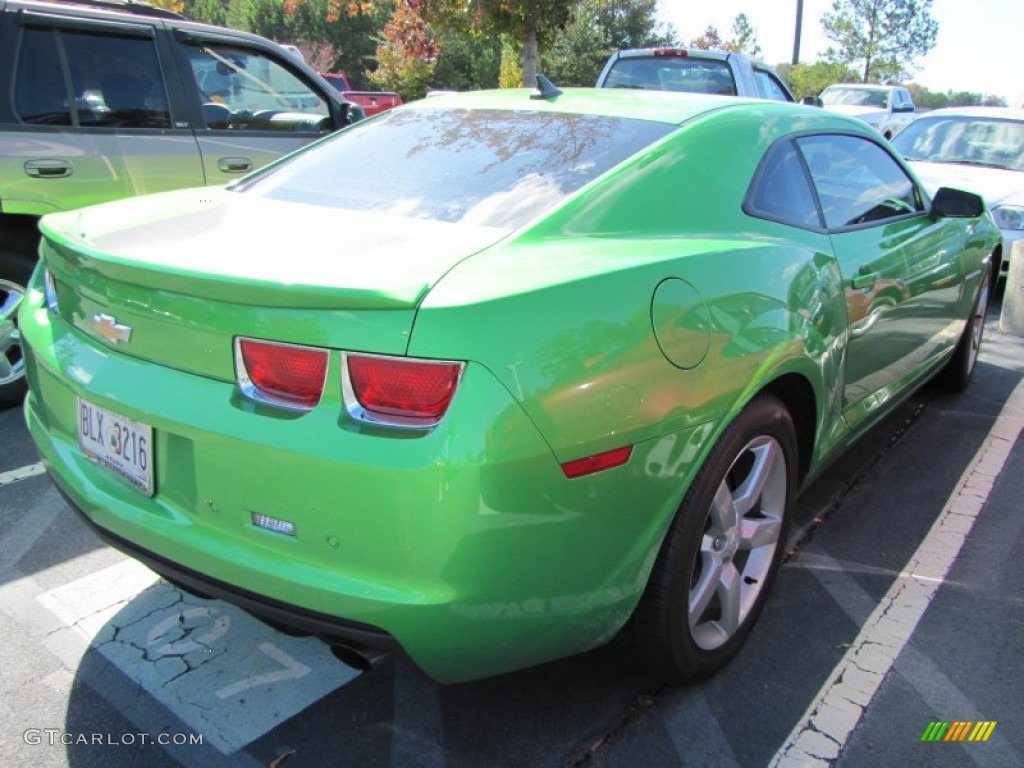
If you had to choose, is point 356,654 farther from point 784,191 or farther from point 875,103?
point 875,103

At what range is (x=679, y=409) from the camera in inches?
81.0

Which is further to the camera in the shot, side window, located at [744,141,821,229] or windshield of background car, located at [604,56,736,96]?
windshield of background car, located at [604,56,736,96]

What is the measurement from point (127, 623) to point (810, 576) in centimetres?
228

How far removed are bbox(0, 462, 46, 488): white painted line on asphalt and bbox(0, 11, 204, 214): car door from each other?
1.34m

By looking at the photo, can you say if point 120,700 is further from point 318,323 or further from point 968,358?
point 968,358

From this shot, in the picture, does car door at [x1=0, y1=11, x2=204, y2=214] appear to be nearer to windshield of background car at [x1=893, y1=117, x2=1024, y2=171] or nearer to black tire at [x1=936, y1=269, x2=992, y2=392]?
black tire at [x1=936, y1=269, x2=992, y2=392]

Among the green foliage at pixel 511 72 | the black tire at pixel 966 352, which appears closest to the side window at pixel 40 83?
the black tire at pixel 966 352

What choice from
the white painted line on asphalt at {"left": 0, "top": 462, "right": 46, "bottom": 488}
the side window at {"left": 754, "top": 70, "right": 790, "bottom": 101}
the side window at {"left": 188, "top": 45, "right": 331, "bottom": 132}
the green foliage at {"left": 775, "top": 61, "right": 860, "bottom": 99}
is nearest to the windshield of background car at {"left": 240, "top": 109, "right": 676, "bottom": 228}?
the white painted line on asphalt at {"left": 0, "top": 462, "right": 46, "bottom": 488}

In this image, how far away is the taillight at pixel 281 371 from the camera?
183 cm

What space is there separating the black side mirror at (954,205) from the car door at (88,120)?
3.88 m

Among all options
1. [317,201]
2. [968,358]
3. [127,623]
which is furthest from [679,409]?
[968,358]

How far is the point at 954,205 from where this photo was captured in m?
3.92

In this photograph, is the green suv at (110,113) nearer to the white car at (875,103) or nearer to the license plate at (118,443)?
the license plate at (118,443)

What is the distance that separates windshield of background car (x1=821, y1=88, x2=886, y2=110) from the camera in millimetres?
18844
